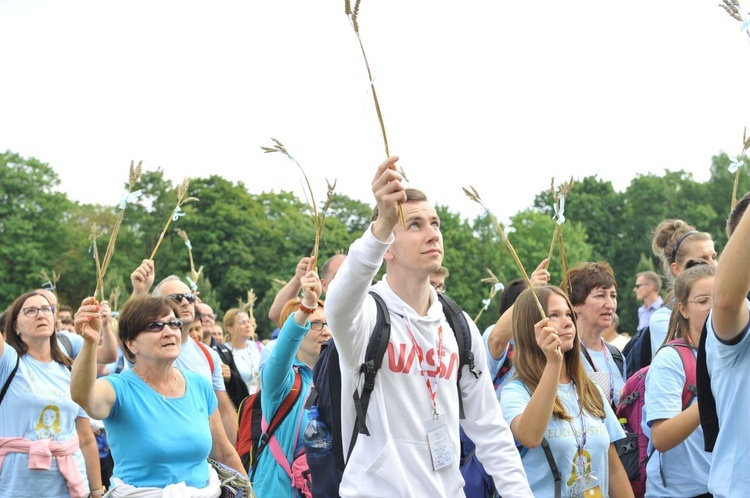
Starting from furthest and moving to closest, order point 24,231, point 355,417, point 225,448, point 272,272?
1. point 272,272
2. point 24,231
3. point 225,448
4. point 355,417

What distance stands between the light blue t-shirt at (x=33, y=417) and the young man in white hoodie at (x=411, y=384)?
13.1 feet

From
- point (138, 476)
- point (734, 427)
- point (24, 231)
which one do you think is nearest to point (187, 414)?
point (138, 476)

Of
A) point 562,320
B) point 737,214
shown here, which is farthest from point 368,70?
point 562,320

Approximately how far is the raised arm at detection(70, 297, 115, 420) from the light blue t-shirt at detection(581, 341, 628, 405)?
3.28m

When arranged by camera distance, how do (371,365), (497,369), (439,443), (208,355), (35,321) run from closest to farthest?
(371,365) → (439,443) → (497,369) → (35,321) → (208,355)

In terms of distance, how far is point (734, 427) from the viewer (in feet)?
11.8

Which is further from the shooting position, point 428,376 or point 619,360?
point 619,360

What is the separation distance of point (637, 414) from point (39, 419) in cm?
455

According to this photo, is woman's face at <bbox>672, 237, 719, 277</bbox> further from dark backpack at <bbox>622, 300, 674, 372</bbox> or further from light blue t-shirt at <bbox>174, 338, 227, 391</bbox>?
light blue t-shirt at <bbox>174, 338, 227, 391</bbox>

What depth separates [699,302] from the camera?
5664 mm

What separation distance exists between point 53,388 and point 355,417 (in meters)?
4.16

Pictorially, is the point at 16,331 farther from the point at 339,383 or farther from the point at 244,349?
the point at 244,349

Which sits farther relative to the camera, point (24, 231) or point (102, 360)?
point (24, 231)

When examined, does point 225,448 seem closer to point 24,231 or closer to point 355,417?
point 355,417
